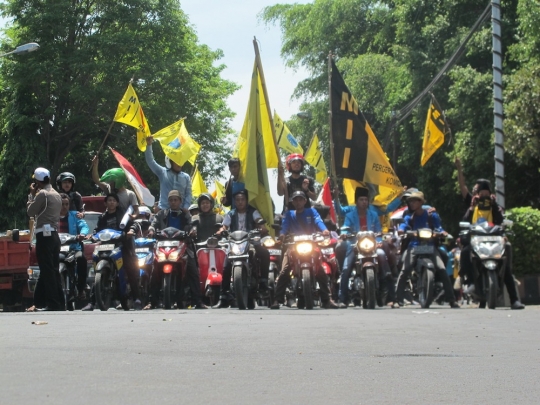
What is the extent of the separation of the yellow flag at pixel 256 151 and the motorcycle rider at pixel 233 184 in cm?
7

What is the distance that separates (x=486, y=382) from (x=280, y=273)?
9072 mm

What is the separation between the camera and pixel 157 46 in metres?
47.3

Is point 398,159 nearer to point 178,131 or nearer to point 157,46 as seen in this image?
point 157,46

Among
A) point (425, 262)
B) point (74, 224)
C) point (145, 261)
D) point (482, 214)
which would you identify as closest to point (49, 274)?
point (74, 224)

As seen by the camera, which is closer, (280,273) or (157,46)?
(280,273)

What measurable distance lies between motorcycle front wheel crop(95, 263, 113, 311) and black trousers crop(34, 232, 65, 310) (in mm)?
519

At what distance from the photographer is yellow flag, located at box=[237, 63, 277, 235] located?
18.3 metres

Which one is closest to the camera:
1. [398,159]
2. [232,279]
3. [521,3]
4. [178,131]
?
[232,279]

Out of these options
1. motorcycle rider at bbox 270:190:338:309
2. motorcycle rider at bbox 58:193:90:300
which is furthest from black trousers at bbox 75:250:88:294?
motorcycle rider at bbox 270:190:338:309

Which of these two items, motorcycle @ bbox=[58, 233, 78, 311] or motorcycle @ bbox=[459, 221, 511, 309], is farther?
motorcycle @ bbox=[58, 233, 78, 311]

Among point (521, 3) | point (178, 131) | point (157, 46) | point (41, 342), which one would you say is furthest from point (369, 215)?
point (157, 46)

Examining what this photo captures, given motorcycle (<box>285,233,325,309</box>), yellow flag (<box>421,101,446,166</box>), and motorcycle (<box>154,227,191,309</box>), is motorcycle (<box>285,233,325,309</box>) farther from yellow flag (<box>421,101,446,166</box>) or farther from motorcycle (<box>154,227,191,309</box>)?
yellow flag (<box>421,101,446,166</box>)

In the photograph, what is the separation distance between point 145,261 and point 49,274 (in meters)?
2.10

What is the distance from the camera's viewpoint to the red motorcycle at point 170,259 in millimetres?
16375
